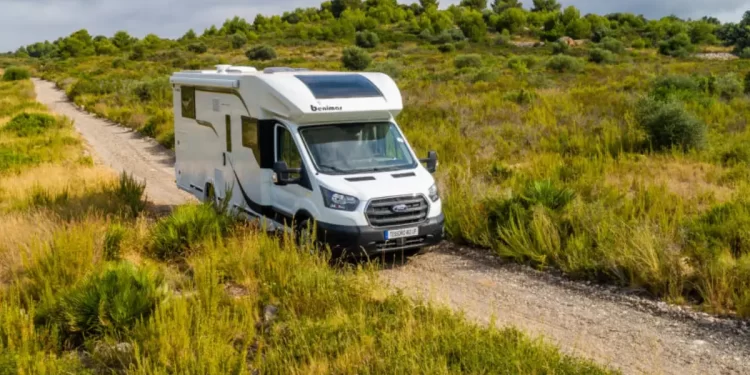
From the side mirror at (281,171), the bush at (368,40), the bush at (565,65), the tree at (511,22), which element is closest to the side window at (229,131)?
the side mirror at (281,171)

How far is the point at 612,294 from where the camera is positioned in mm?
7852

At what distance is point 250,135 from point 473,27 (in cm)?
7990

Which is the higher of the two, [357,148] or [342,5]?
[342,5]

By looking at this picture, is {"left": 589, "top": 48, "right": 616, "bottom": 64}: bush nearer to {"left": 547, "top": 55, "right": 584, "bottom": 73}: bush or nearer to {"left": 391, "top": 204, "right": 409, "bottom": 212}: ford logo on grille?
{"left": 547, "top": 55, "right": 584, "bottom": 73}: bush

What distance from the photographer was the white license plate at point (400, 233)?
28.2ft

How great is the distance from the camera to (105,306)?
620 cm

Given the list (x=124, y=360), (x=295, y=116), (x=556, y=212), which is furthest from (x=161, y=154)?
(x=124, y=360)

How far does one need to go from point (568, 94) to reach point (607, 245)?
15.3 meters

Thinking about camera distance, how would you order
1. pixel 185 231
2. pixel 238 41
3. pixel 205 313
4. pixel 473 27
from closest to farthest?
pixel 205 313, pixel 185 231, pixel 238 41, pixel 473 27

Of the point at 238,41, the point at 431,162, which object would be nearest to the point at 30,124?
the point at 431,162

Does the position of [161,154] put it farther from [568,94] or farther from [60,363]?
[60,363]

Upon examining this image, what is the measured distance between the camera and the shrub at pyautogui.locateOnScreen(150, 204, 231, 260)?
8766 millimetres

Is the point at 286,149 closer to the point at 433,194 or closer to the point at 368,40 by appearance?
the point at 433,194

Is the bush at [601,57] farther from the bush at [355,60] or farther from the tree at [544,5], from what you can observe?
the tree at [544,5]
